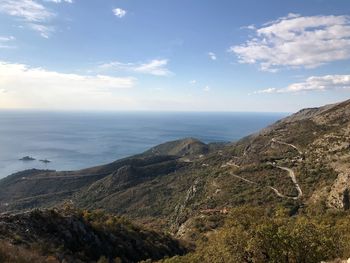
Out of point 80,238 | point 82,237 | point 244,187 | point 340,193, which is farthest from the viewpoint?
point 244,187

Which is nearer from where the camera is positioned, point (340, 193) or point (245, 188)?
point (340, 193)

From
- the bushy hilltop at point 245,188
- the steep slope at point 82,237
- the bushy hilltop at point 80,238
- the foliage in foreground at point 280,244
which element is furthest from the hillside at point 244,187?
the foliage in foreground at point 280,244

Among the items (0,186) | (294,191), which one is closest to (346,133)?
(294,191)

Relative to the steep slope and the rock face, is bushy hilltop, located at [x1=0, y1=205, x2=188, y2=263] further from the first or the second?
the rock face

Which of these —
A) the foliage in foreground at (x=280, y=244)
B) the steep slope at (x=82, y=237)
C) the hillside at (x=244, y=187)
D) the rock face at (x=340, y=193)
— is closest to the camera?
the foliage in foreground at (x=280, y=244)

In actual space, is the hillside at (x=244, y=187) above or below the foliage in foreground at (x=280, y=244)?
below

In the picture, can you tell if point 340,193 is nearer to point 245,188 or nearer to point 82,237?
point 245,188

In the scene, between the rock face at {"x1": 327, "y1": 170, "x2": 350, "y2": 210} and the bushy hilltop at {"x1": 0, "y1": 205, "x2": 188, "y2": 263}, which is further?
the rock face at {"x1": 327, "y1": 170, "x2": 350, "y2": 210}

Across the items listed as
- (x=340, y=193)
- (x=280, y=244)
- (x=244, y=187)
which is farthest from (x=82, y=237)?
(x=244, y=187)

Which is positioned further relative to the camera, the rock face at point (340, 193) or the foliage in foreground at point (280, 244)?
the rock face at point (340, 193)

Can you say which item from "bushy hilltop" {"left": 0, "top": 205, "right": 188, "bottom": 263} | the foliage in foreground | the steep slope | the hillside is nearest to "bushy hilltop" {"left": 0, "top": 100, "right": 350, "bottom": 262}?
the hillside

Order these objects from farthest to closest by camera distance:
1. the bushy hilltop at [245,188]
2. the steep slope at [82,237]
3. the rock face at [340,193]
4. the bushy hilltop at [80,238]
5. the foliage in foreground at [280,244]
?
the bushy hilltop at [245,188]
the rock face at [340,193]
the steep slope at [82,237]
the bushy hilltop at [80,238]
the foliage in foreground at [280,244]

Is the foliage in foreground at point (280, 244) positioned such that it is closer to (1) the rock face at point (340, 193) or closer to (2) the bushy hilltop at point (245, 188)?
(2) the bushy hilltop at point (245, 188)
